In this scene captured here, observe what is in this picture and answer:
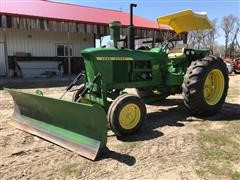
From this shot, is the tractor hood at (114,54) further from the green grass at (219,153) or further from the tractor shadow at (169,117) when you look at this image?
the green grass at (219,153)

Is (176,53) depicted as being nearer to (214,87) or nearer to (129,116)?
(214,87)

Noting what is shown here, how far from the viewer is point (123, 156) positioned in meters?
4.04

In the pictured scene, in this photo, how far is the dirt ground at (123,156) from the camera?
357 centimetres

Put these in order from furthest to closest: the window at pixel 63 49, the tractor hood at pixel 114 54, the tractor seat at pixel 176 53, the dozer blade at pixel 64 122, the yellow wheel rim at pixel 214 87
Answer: the window at pixel 63 49
the tractor seat at pixel 176 53
the yellow wheel rim at pixel 214 87
the tractor hood at pixel 114 54
the dozer blade at pixel 64 122

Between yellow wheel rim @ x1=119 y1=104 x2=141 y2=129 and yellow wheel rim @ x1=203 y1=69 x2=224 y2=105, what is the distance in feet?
6.47

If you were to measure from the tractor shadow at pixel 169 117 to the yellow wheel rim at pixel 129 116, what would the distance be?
7.2 inches

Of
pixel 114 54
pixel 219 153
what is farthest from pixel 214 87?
pixel 219 153

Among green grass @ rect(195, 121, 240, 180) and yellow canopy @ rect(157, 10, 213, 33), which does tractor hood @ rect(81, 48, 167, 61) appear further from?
green grass @ rect(195, 121, 240, 180)

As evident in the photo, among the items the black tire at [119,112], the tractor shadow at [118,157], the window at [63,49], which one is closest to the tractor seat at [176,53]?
the black tire at [119,112]

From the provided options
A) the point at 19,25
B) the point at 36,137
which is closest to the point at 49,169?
the point at 36,137

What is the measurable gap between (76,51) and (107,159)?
14.9 metres

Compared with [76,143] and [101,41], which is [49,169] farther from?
[101,41]

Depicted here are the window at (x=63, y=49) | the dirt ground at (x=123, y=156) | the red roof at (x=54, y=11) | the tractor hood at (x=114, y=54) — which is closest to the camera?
the dirt ground at (x=123, y=156)

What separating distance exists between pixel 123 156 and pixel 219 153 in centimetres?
127
